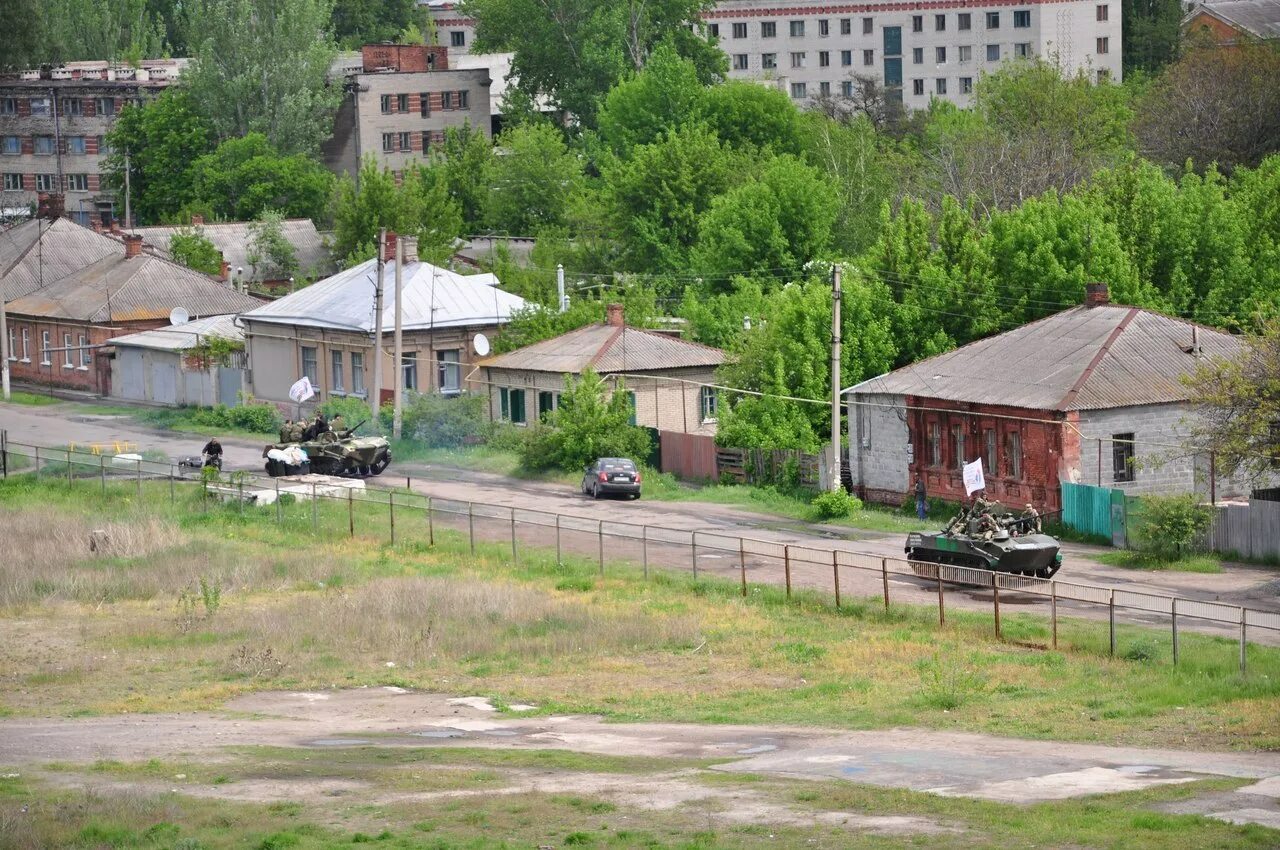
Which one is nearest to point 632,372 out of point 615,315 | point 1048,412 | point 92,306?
point 615,315

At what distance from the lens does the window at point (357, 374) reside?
71188mm

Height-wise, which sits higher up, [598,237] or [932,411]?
[598,237]

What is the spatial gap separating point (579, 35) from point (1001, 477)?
77.7 metres

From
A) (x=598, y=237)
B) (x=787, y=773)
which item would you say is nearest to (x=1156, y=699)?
(x=787, y=773)

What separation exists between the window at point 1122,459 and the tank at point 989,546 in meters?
8.32

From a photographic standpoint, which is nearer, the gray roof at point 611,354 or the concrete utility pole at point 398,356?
the concrete utility pole at point 398,356

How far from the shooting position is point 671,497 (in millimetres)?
56094

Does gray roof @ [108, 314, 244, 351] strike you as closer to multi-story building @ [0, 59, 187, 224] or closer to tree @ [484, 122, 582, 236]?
tree @ [484, 122, 582, 236]

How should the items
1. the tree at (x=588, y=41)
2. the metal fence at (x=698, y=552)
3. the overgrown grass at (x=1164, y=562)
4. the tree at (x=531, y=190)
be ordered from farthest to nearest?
the tree at (x=588, y=41)
the tree at (x=531, y=190)
the overgrown grass at (x=1164, y=562)
the metal fence at (x=698, y=552)

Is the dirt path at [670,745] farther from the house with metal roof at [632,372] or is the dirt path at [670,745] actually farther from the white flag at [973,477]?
the house with metal roof at [632,372]

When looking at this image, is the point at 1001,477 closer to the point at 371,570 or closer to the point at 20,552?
the point at 371,570

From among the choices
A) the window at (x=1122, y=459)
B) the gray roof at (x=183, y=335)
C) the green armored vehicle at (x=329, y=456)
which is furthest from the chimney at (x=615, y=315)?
the window at (x=1122, y=459)

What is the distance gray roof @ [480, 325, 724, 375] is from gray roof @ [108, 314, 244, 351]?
15293mm

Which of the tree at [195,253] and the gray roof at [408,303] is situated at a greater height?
the tree at [195,253]
